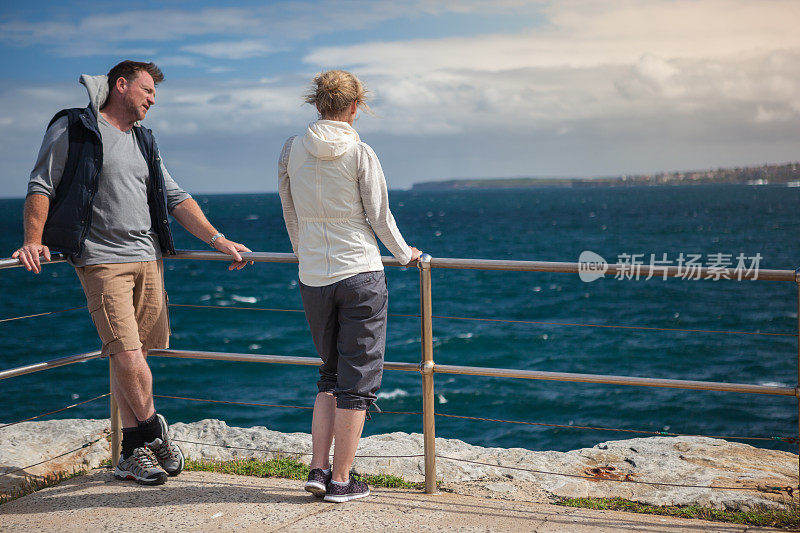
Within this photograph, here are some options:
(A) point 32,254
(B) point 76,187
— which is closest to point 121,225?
(B) point 76,187

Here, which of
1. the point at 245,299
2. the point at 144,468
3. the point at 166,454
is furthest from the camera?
the point at 245,299

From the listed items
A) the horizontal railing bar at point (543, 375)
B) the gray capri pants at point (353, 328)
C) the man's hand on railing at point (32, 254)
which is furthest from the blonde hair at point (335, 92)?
the man's hand on railing at point (32, 254)

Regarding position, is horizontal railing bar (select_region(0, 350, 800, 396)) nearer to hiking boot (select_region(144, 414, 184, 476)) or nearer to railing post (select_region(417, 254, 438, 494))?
railing post (select_region(417, 254, 438, 494))

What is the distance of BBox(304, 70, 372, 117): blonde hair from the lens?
9.73 ft

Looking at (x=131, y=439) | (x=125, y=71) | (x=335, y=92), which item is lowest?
(x=131, y=439)

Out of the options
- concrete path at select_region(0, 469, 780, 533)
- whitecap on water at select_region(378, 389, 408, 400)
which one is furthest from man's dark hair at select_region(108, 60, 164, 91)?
whitecap on water at select_region(378, 389, 408, 400)

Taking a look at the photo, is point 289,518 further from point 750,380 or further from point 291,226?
point 750,380

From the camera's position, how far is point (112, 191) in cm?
336

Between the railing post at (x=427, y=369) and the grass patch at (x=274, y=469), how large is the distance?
0.52ft

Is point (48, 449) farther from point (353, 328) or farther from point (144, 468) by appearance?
point (353, 328)

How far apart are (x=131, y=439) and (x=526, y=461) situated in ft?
7.82

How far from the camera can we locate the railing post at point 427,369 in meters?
3.32

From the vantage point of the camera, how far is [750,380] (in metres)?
23.6

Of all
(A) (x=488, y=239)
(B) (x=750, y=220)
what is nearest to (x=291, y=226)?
(A) (x=488, y=239)
